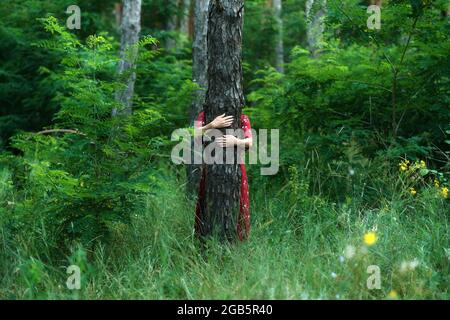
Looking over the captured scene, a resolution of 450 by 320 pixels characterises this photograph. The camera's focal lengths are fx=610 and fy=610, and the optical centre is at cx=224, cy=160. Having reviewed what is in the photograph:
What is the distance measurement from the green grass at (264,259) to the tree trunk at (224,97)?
28 centimetres

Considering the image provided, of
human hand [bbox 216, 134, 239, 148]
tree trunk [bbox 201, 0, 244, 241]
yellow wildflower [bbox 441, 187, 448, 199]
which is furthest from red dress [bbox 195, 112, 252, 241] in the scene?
yellow wildflower [bbox 441, 187, 448, 199]

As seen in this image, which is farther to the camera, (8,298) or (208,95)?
(208,95)

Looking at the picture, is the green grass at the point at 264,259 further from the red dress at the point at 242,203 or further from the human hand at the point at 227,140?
the human hand at the point at 227,140

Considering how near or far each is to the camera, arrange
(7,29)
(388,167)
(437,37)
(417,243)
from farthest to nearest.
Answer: (7,29), (437,37), (388,167), (417,243)

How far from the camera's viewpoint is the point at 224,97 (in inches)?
241

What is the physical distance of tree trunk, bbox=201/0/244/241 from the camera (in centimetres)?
606

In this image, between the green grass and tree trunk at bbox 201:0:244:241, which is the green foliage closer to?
the green grass

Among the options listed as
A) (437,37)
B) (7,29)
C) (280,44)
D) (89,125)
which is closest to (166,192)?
(89,125)

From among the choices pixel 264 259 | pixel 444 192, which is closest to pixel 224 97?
pixel 264 259

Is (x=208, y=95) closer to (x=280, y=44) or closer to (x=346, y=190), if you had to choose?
(x=346, y=190)

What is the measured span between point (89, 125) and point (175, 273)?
1796 mm

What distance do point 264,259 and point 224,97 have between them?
167 centimetres

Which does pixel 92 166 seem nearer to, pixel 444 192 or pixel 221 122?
pixel 221 122

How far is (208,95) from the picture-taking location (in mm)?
6215
